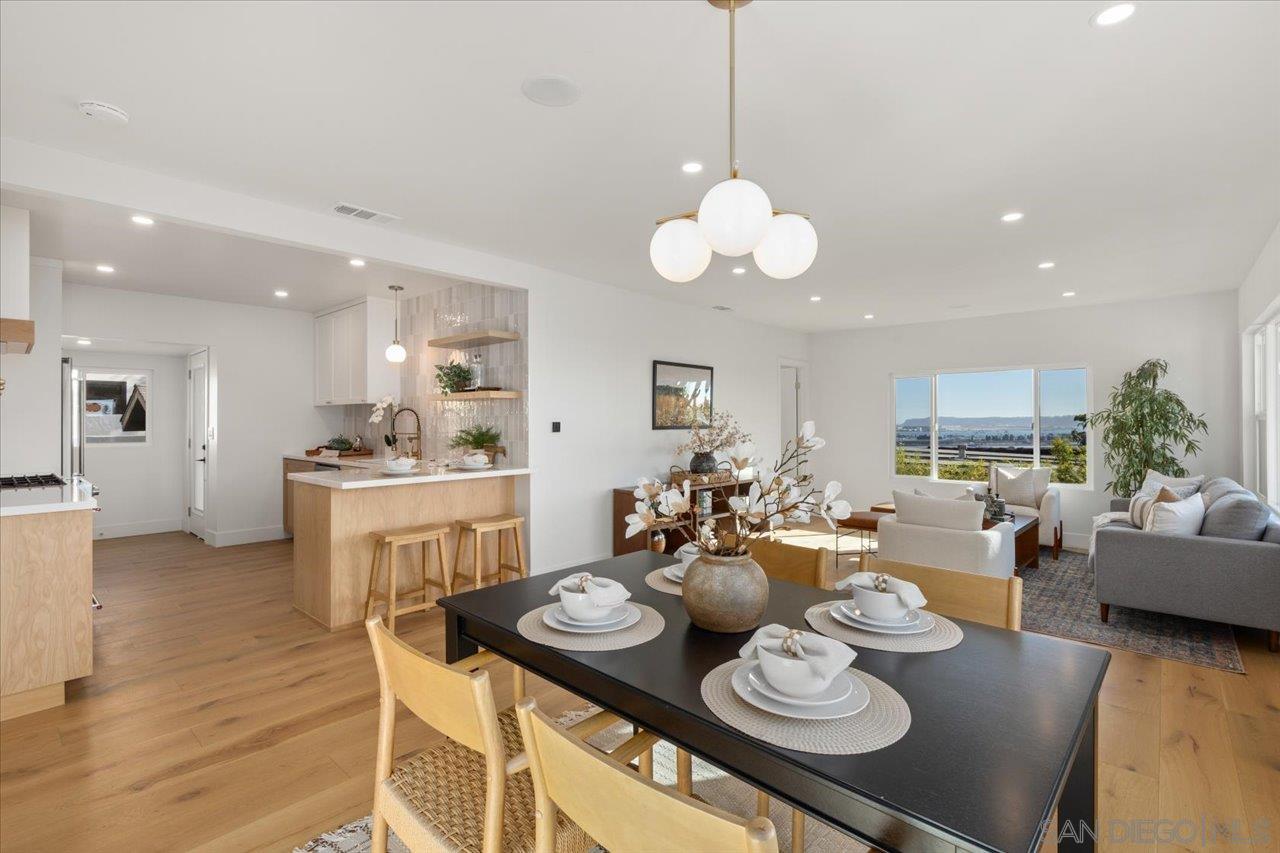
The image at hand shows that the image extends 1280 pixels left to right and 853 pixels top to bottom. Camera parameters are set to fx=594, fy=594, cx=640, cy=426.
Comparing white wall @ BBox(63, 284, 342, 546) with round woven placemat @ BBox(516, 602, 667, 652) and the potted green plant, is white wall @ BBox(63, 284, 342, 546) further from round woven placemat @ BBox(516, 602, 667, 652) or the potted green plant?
round woven placemat @ BBox(516, 602, 667, 652)

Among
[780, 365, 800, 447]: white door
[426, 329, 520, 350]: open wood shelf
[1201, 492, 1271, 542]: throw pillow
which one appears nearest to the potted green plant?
[426, 329, 520, 350]: open wood shelf

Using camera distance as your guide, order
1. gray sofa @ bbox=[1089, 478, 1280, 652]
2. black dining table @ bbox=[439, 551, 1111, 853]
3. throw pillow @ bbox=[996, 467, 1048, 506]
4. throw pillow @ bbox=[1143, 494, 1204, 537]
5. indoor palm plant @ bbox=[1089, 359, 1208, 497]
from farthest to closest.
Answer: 1. throw pillow @ bbox=[996, 467, 1048, 506]
2. indoor palm plant @ bbox=[1089, 359, 1208, 497]
3. throw pillow @ bbox=[1143, 494, 1204, 537]
4. gray sofa @ bbox=[1089, 478, 1280, 652]
5. black dining table @ bbox=[439, 551, 1111, 853]

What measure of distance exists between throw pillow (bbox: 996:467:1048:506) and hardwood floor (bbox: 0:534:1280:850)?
230cm

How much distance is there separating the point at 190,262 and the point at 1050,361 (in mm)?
8079

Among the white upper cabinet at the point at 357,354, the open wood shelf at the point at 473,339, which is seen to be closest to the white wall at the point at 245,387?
the white upper cabinet at the point at 357,354

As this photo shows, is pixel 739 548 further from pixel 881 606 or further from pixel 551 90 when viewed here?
pixel 551 90

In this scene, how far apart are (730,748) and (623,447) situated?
4.36 metres

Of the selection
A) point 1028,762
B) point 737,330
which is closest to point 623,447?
point 737,330

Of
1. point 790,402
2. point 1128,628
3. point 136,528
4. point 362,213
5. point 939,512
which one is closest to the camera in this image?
point 362,213

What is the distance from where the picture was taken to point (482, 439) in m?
4.75

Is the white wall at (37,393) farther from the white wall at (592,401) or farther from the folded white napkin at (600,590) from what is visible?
the folded white napkin at (600,590)

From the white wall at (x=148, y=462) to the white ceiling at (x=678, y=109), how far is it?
508 cm

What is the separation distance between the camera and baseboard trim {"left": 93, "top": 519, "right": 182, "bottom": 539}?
6.36 meters

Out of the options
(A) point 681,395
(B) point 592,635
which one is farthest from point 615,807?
(A) point 681,395
